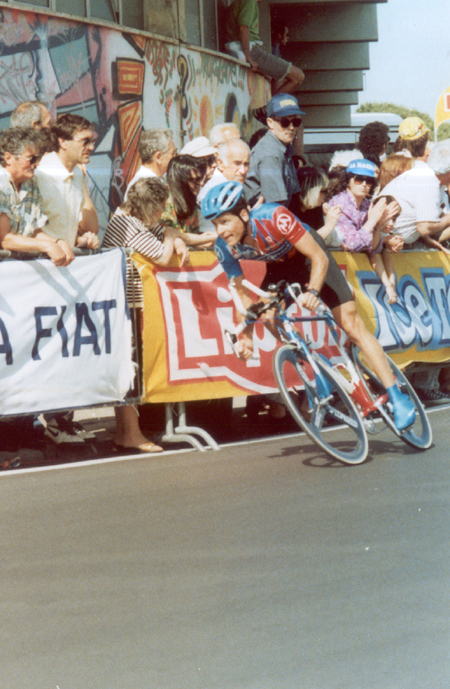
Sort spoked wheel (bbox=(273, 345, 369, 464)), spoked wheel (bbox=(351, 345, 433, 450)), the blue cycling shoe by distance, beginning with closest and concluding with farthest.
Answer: spoked wheel (bbox=(273, 345, 369, 464)), the blue cycling shoe, spoked wheel (bbox=(351, 345, 433, 450))

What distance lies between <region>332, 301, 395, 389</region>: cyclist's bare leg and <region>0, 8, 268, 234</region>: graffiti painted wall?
21.5 ft

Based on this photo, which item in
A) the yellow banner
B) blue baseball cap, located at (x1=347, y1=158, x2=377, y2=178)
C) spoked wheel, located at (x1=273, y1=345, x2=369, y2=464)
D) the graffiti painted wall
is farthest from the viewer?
the graffiti painted wall

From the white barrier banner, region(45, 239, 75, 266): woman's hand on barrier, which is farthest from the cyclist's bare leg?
region(45, 239, 75, 266): woman's hand on barrier

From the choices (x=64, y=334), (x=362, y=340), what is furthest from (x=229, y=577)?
(x=64, y=334)

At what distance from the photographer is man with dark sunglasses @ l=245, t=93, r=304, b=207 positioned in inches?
328

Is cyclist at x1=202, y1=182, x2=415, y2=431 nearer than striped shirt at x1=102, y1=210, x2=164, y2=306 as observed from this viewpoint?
Yes

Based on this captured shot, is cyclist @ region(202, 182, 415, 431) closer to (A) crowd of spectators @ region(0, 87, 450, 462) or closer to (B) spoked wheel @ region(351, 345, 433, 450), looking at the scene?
(B) spoked wheel @ region(351, 345, 433, 450)

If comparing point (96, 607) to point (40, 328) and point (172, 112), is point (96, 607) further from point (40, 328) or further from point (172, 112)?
point (172, 112)

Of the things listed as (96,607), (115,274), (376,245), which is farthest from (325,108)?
(96,607)

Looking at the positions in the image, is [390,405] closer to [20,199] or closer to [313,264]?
[313,264]

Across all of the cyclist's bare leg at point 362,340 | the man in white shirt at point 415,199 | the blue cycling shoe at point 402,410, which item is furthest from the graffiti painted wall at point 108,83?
the blue cycling shoe at point 402,410

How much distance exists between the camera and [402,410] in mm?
6965

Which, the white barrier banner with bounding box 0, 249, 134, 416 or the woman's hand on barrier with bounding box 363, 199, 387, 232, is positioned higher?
the woman's hand on barrier with bounding box 363, 199, 387, 232

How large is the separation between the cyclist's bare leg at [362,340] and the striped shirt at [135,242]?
5.00 feet
